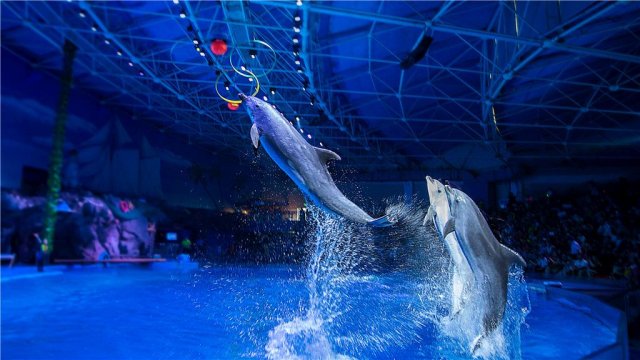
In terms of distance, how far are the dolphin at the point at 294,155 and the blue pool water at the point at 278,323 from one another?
2146 millimetres

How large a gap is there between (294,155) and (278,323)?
3.91m

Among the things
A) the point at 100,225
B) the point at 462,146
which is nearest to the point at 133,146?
the point at 100,225

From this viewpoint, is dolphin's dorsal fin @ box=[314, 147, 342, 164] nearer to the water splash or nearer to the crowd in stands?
the water splash

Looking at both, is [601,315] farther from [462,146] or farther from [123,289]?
[462,146]

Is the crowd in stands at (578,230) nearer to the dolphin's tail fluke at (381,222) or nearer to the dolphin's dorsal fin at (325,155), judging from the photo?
the dolphin's dorsal fin at (325,155)

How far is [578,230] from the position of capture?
57.9 ft

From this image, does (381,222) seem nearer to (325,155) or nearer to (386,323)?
(325,155)

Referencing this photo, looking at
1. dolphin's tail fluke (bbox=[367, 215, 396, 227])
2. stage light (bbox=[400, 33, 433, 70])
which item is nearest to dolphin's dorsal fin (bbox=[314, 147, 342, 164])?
dolphin's tail fluke (bbox=[367, 215, 396, 227])

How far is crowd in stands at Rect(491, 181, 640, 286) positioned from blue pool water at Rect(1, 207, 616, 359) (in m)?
4.53

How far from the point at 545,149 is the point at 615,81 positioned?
854cm

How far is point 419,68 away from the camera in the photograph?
15.1 meters

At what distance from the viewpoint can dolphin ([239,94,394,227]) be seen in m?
3.21

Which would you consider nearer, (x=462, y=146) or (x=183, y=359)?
(x=183, y=359)

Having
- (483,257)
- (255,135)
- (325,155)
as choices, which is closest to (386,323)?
(483,257)
